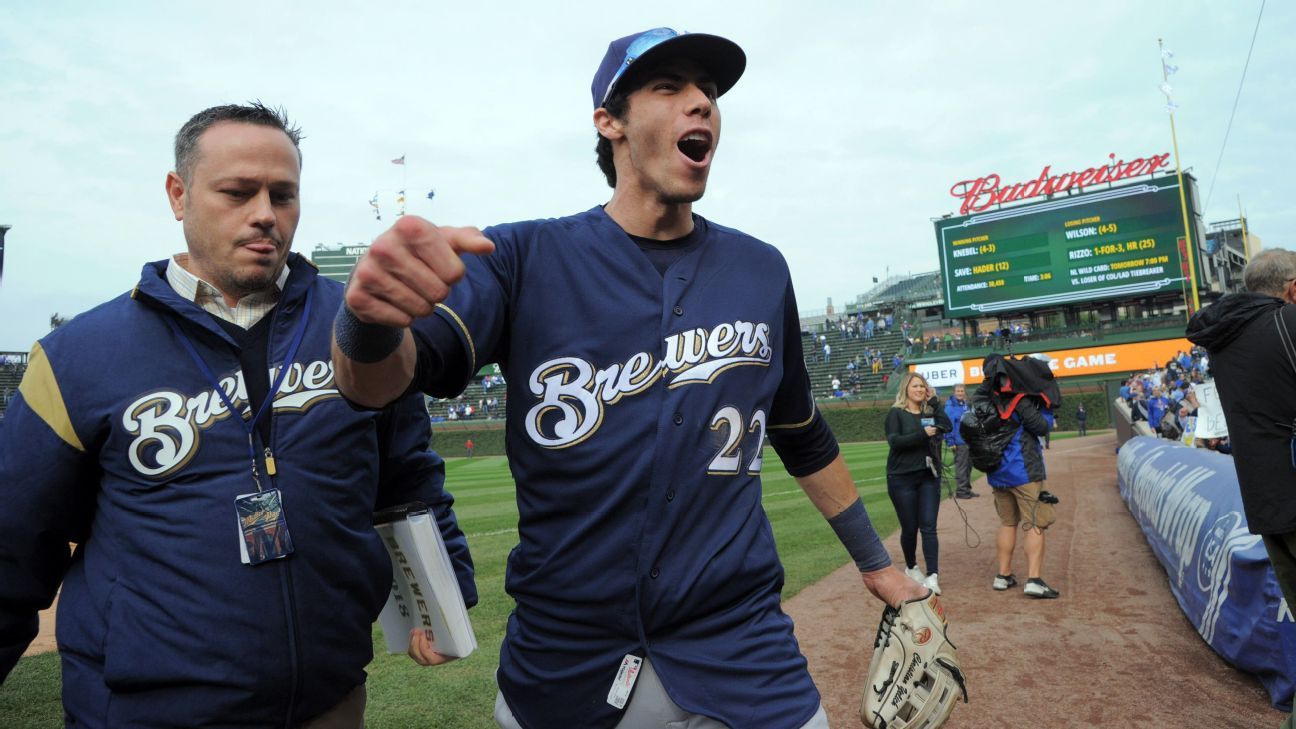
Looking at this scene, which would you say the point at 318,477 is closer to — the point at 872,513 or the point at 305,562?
the point at 305,562

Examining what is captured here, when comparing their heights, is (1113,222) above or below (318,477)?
above

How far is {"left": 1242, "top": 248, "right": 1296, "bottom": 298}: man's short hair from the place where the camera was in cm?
361

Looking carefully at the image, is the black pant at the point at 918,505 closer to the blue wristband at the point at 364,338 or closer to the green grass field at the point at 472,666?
the green grass field at the point at 472,666

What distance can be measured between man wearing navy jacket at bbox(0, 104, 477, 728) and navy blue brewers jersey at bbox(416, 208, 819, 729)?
48 centimetres

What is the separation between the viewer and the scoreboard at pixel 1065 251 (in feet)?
110

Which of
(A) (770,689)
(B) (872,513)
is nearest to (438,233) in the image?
(A) (770,689)

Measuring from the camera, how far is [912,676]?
6.49 feet

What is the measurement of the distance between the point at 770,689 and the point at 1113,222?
125 feet

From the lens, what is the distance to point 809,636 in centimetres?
583

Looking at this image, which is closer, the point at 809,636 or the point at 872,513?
the point at 809,636

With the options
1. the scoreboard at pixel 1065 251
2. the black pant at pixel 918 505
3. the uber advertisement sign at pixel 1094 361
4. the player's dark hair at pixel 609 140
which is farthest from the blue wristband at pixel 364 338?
the scoreboard at pixel 1065 251

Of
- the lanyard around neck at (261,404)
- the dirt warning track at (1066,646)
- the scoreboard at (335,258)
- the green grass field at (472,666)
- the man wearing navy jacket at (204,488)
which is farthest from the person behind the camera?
the scoreboard at (335,258)

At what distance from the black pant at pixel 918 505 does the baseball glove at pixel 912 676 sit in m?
5.17

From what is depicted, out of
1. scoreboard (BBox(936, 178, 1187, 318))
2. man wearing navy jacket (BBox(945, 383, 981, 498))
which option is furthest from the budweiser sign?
man wearing navy jacket (BBox(945, 383, 981, 498))
